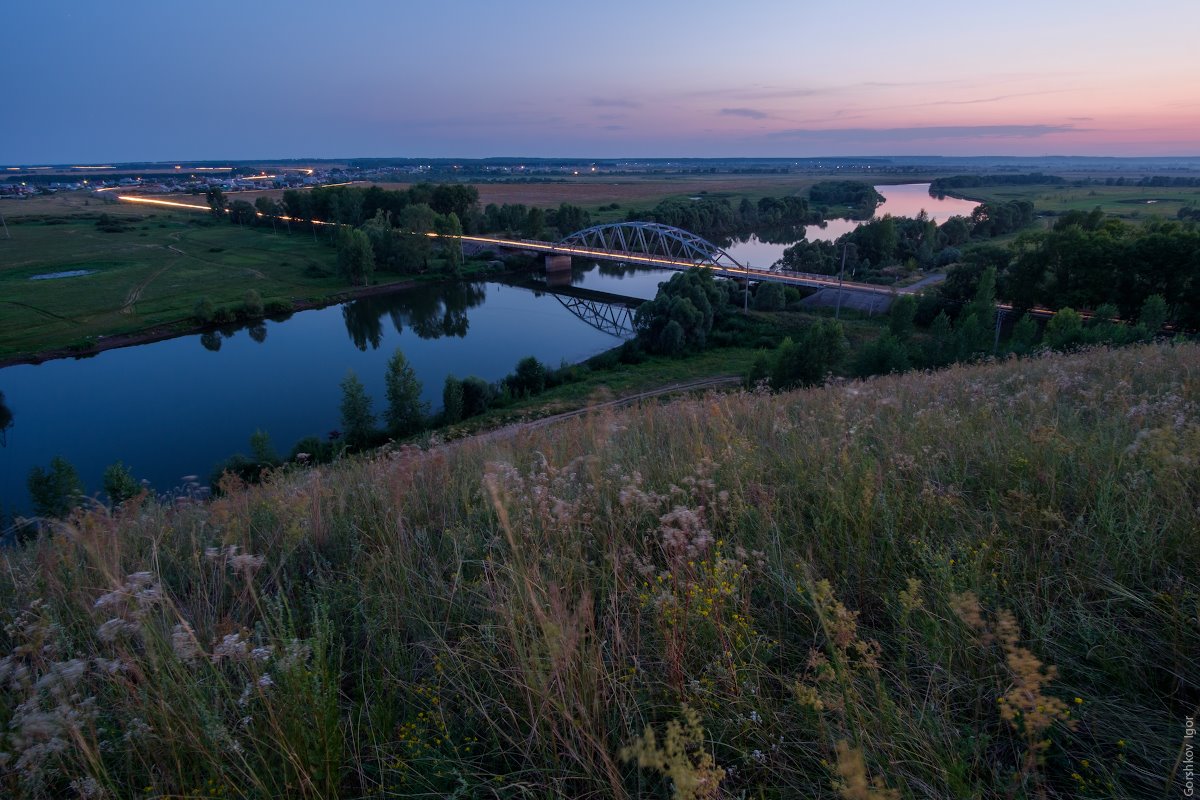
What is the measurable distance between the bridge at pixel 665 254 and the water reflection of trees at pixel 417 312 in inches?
375

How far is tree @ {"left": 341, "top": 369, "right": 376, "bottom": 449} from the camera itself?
18.7 meters

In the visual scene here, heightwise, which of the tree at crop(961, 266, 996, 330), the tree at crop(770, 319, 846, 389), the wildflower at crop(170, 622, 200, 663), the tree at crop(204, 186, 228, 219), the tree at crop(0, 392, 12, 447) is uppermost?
the tree at crop(204, 186, 228, 219)

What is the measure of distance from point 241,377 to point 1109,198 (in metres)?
107

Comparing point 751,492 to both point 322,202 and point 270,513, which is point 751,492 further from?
point 322,202

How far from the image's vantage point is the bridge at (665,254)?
3819 centimetres

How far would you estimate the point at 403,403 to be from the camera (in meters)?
19.6

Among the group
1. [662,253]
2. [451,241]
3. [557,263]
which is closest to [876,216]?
[662,253]

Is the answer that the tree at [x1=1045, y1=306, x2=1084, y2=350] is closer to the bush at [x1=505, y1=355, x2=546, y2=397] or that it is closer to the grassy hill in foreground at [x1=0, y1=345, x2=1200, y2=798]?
the bush at [x1=505, y1=355, x2=546, y2=397]

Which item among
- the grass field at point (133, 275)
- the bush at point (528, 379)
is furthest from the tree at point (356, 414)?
the grass field at point (133, 275)

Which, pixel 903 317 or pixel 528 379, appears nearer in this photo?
pixel 528 379

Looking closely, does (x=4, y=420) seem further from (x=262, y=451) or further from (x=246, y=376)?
(x=262, y=451)

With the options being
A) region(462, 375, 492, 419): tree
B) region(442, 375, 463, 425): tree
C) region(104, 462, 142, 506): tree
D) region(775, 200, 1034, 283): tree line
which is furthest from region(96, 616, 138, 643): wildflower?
region(775, 200, 1034, 283): tree line

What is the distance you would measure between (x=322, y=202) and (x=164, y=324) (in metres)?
39.5

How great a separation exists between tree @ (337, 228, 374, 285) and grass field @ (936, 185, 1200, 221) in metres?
67.6
